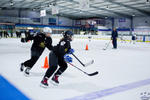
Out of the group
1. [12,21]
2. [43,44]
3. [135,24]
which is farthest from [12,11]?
[43,44]

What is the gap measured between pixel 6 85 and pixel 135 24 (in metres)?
34.7

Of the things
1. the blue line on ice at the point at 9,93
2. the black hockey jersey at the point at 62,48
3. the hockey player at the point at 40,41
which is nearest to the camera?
the blue line on ice at the point at 9,93

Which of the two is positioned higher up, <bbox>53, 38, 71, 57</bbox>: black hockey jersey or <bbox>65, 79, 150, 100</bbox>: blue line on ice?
<bbox>53, 38, 71, 57</bbox>: black hockey jersey

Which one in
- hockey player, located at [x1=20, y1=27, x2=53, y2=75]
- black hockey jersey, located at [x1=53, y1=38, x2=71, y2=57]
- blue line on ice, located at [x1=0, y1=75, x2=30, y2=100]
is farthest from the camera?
hockey player, located at [x1=20, y1=27, x2=53, y2=75]

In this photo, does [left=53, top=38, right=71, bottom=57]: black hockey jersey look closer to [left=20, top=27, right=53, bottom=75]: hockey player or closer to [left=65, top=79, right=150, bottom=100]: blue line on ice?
[left=20, top=27, right=53, bottom=75]: hockey player

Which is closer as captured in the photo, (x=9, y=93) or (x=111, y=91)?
(x=9, y=93)

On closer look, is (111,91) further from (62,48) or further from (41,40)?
(41,40)

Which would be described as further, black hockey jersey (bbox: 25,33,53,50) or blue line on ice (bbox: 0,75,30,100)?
black hockey jersey (bbox: 25,33,53,50)

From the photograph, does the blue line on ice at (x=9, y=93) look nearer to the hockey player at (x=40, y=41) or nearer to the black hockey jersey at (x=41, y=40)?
the hockey player at (x=40, y=41)

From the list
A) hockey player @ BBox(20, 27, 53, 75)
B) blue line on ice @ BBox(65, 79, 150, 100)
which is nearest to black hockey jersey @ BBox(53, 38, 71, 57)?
hockey player @ BBox(20, 27, 53, 75)

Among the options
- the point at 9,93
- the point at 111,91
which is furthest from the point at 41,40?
the point at 111,91

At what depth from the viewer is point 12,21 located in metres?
36.8

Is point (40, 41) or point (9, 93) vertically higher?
point (40, 41)

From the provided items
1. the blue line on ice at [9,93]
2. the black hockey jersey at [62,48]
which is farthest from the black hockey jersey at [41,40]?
the blue line on ice at [9,93]
